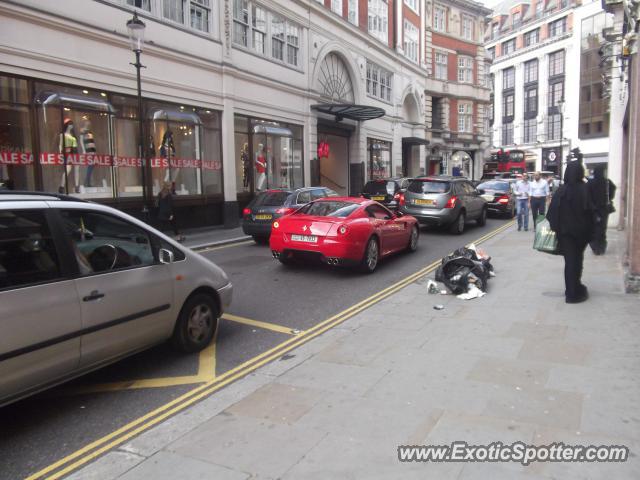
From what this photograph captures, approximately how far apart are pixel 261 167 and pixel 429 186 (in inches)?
332

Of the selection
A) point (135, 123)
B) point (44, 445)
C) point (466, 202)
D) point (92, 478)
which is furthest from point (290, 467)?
point (135, 123)

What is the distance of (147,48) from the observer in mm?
15000

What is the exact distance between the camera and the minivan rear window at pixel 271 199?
13359mm

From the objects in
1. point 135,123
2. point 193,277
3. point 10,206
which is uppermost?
point 135,123

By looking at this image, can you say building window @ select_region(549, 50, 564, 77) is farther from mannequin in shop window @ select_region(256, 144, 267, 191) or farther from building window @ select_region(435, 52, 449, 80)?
mannequin in shop window @ select_region(256, 144, 267, 191)

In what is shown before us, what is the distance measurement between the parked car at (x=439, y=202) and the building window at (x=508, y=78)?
67072mm

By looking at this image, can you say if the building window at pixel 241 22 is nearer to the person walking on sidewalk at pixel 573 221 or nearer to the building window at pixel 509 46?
the person walking on sidewalk at pixel 573 221

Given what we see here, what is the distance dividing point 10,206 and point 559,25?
75257 millimetres

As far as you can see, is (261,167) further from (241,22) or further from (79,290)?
(79,290)

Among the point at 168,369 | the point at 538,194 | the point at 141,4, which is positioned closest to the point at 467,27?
the point at 538,194

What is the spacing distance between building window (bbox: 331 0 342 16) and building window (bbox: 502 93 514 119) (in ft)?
183

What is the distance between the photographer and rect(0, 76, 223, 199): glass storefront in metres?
12.1

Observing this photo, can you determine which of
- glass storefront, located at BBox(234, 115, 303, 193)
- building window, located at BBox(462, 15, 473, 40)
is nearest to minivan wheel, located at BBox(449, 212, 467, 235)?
glass storefront, located at BBox(234, 115, 303, 193)

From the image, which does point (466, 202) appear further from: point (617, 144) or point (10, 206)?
point (10, 206)
